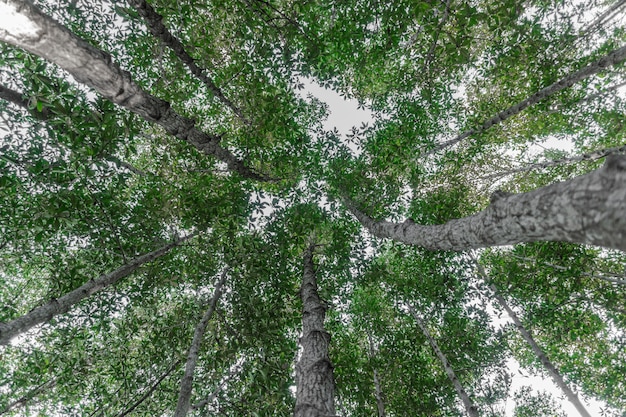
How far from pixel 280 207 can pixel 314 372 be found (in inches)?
168

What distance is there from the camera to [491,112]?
805cm

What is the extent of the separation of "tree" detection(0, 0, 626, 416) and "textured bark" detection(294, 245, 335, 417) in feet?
0.09

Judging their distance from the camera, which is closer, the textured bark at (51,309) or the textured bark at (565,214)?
the textured bark at (565,214)

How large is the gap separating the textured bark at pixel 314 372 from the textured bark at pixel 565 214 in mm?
2636

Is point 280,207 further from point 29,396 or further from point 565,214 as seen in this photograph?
point 29,396

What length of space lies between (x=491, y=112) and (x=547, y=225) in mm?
8044

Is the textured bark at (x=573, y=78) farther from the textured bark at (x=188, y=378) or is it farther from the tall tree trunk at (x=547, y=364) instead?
the textured bark at (x=188, y=378)

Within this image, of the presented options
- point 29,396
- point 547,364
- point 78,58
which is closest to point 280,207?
point 78,58

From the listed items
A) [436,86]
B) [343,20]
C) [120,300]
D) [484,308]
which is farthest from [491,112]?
[120,300]

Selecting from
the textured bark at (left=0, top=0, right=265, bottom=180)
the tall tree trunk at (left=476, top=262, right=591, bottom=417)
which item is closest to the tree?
the textured bark at (left=0, top=0, right=265, bottom=180)

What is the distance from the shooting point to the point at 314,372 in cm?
357

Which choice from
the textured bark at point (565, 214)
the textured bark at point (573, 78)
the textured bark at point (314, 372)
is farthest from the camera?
the textured bark at point (573, 78)

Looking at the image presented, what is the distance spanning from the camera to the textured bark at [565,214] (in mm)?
1352

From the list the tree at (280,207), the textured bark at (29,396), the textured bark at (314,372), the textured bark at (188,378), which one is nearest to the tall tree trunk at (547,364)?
the tree at (280,207)
